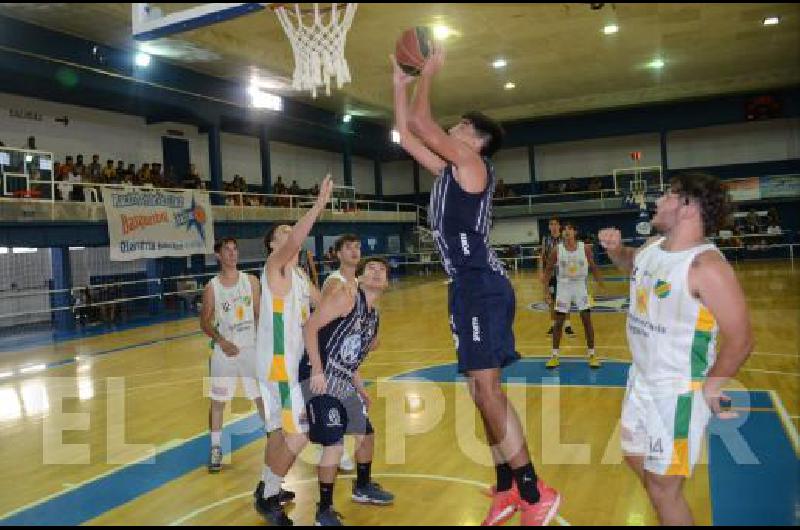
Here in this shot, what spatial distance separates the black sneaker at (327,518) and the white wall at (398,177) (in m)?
34.1

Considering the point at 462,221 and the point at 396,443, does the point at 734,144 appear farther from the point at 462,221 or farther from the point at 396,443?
the point at 462,221

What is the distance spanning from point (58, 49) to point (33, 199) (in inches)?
150

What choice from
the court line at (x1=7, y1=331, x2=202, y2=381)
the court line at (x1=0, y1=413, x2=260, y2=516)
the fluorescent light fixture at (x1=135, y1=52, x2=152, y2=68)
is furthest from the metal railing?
the court line at (x1=0, y1=413, x2=260, y2=516)

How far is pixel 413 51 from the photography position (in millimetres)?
3635

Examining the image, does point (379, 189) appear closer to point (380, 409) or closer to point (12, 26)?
point (12, 26)

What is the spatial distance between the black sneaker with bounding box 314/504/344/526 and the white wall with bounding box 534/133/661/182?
3093cm

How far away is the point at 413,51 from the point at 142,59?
16.2 meters

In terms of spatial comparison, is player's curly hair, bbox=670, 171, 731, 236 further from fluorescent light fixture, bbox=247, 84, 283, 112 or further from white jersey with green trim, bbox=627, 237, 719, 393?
fluorescent light fixture, bbox=247, 84, 283, 112

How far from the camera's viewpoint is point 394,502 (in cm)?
449

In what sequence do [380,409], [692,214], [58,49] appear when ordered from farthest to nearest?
[58,49] → [380,409] → [692,214]

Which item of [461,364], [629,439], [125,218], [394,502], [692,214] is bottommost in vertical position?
[394,502]

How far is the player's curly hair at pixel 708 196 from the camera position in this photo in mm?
2959

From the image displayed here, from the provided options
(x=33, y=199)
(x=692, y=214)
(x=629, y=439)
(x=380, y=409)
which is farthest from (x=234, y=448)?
(x=33, y=199)

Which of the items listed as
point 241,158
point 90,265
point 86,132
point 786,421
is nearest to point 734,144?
point 241,158
